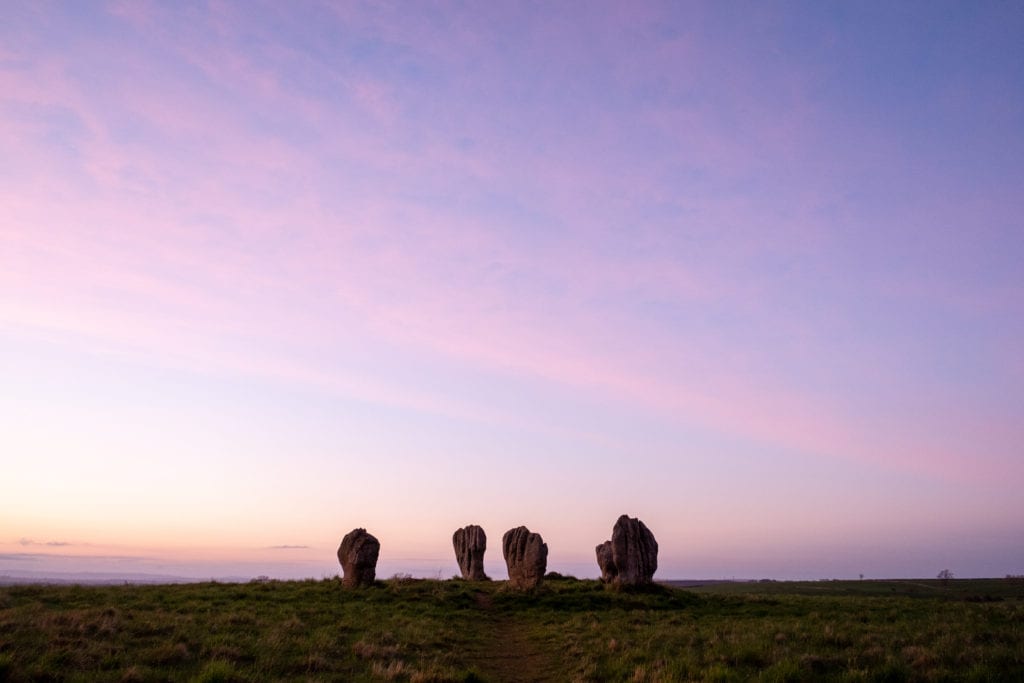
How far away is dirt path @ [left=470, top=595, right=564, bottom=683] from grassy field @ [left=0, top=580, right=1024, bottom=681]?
0.09m

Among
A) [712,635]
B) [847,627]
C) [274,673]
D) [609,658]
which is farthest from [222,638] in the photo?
[847,627]

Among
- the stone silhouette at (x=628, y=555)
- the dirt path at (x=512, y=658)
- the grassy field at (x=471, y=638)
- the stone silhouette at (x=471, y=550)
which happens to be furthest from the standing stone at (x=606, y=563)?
the dirt path at (x=512, y=658)

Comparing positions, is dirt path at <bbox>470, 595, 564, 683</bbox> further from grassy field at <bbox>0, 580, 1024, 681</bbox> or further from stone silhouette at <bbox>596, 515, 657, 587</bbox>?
stone silhouette at <bbox>596, 515, 657, 587</bbox>

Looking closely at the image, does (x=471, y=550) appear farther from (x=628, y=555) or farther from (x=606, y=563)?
(x=628, y=555)

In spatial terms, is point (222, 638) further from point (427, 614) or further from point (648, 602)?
point (648, 602)

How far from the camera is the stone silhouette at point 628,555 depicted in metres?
Result: 41.9

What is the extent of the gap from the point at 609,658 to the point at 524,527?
95.2 ft

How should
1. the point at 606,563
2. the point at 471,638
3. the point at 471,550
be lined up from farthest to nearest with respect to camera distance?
1. the point at 471,550
2. the point at 606,563
3. the point at 471,638

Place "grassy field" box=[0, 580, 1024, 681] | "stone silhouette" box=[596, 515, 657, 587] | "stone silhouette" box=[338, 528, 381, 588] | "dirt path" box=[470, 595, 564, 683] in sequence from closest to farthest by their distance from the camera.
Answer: "grassy field" box=[0, 580, 1024, 681] < "dirt path" box=[470, 595, 564, 683] < "stone silhouette" box=[338, 528, 381, 588] < "stone silhouette" box=[596, 515, 657, 587]

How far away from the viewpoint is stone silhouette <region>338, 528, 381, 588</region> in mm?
40031

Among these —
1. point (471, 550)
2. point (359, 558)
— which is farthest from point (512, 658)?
point (471, 550)

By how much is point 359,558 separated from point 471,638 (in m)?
16.7

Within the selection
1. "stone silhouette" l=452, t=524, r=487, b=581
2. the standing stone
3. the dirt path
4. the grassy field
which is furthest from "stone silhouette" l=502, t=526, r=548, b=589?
the dirt path

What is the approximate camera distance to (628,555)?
42.1m
